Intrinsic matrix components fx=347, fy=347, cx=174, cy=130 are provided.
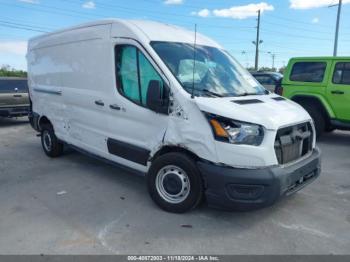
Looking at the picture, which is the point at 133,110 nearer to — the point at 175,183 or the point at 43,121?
the point at 175,183

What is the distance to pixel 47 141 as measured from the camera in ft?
23.0

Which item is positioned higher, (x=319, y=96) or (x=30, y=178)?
(x=319, y=96)

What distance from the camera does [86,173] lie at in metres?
5.91

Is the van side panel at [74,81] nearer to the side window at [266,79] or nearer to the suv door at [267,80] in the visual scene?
the suv door at [267,80]

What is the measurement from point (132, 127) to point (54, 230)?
1.59m

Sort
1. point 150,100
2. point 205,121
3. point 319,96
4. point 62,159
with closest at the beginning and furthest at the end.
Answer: point 205,121 < point 150,100 < point 62,159 < point 319,96

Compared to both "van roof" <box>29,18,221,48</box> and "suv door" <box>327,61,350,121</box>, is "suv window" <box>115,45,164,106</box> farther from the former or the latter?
"suv door" <box>327,61,350,121</box>

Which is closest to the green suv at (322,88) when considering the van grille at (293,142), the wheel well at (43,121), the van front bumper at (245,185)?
the van grille at (293,142)

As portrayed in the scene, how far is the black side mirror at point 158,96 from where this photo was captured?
4.02 meters

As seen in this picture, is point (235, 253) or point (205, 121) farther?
point (205, 121)

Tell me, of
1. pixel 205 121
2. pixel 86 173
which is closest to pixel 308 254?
pixel 205 121

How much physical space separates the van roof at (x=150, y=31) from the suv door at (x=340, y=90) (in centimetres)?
435

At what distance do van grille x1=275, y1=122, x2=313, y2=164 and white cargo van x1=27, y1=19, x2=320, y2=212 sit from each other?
0.6 inches

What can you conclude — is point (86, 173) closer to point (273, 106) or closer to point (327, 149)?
point (273, 106)
